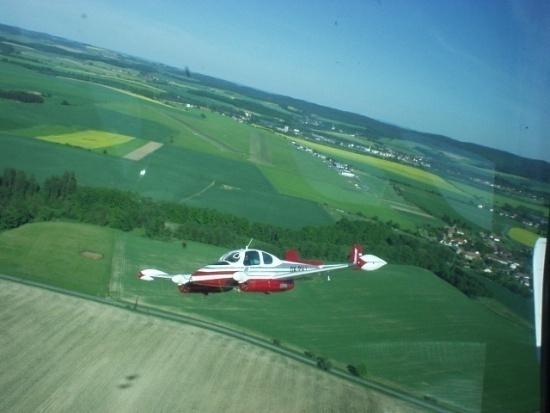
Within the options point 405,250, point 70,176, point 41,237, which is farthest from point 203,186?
point 405,250

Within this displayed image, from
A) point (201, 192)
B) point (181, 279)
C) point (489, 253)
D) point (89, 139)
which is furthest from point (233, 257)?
point (89, 139)

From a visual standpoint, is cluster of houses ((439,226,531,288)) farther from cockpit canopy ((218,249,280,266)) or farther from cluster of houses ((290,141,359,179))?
cockpit canopy ((218,249,280,266))

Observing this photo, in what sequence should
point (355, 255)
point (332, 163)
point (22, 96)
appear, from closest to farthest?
point (355, 255) → point (332, 163) → point (22, 96)

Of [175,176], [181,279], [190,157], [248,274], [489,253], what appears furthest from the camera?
[190,157]

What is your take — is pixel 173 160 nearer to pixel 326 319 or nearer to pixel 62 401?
pixel 326 319

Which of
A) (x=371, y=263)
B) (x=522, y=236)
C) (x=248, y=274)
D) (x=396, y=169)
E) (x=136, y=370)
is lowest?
(x=136, y=370)

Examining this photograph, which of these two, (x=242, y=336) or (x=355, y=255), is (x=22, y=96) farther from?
(x=355, y=255)

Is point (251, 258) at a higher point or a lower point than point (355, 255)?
lower

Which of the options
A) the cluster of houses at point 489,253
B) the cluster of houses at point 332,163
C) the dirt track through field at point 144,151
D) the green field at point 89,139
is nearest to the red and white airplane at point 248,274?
the cluster of houses at point 489,253
